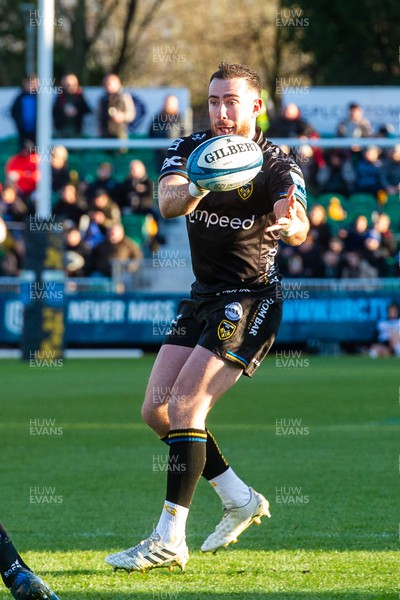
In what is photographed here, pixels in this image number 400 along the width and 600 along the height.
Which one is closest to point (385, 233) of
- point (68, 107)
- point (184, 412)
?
point (68, 107)

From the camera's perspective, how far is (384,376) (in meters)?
17.3

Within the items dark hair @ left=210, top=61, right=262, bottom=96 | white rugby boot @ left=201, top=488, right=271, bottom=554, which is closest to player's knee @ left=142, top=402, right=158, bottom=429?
white rugby boot @ left=201, top=488, right=271, bottom=554

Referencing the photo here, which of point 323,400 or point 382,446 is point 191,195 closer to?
point 382,446

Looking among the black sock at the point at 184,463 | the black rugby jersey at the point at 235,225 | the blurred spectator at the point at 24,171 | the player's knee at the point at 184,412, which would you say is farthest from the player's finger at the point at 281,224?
the blurred spectator at the point at 24,171

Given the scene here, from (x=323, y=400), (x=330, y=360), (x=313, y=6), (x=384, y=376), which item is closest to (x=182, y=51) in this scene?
(x=313, y=6)

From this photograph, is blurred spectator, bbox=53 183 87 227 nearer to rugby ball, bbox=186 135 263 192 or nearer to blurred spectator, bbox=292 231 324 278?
blurred spectator, bbox=292 231 324 278

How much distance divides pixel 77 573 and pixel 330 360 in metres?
15.3

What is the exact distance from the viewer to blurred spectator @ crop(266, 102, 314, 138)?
971 inches

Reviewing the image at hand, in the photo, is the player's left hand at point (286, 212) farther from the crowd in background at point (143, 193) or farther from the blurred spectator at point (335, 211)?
the blurred spectator at point (335, 211)

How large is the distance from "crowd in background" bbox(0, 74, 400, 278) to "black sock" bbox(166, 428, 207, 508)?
51.4 feet

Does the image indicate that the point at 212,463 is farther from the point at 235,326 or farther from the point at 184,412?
the point at 235,326

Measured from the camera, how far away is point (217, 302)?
Answer: 19.5 feet

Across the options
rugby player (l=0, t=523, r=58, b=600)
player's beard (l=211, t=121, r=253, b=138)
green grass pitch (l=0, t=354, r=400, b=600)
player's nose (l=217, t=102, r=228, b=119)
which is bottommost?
green grass pitch (l=0, t=354, r=400, b=600)

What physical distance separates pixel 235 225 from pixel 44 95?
1579cm
